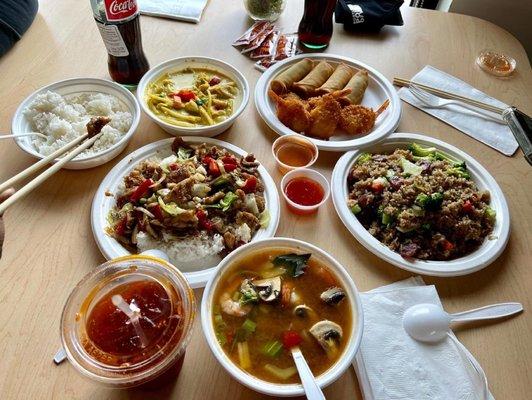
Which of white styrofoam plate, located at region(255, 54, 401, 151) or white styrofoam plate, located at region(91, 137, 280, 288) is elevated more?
white styrofoam plate, located at region(255, 54, 401, 151)

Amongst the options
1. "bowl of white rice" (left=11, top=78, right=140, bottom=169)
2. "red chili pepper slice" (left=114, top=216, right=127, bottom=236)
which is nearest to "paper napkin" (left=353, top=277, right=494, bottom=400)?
"red chili pepper slice" (left=114, top=216, right=127, bottom=236)

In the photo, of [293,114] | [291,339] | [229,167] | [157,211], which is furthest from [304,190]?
[291,339]

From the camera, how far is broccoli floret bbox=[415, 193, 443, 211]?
1371 millimetres

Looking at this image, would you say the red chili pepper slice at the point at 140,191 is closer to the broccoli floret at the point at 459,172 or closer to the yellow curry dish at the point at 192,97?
the yellow curry dish at the point at 192,97

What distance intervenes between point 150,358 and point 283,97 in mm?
Answer: 1307

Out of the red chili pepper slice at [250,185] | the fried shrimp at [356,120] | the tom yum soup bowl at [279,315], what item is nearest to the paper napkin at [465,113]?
the fried shrimp at [356,120]

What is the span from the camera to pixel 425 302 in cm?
120

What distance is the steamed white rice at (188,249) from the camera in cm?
124

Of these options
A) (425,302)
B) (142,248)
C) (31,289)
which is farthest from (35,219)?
(425,302)

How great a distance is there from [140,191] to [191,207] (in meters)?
0.18

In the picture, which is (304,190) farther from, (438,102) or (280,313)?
(438,102)

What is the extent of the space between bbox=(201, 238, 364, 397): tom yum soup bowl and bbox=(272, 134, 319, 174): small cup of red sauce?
554 millimetres

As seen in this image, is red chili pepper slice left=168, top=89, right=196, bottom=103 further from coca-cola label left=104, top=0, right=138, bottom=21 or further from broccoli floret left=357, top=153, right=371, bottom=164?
broccoli floret left=357, top=153, right=371, bottom=164

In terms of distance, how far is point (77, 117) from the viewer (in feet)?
5.09
